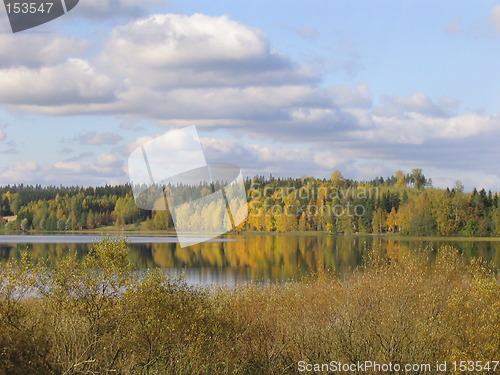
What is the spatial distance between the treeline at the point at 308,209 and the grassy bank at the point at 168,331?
221 feet

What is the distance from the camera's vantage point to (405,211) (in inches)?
3893

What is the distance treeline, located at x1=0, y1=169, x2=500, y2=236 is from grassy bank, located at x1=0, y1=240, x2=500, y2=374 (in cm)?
6735

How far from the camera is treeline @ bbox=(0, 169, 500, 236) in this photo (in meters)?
93.9

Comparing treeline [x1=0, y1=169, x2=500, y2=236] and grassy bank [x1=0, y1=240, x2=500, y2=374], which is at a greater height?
grassy bank [x1=0, y1=240, x2=500, y2=374]

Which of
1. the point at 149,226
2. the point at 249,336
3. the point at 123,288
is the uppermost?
the point at 123,288

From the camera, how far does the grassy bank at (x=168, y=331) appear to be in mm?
12023

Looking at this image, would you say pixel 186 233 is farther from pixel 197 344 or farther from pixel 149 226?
pixel 197 344

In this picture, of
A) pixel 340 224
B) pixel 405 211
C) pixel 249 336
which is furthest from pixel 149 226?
pixel 249 336

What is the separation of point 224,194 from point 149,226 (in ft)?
181

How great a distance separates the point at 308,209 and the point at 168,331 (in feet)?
354

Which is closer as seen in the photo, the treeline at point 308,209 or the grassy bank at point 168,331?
the grassy bank at point 168,331

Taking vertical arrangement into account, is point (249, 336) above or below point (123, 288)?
below

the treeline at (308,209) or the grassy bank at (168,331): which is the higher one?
the grassy bank at (168,331)

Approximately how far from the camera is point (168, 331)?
1348 cm
